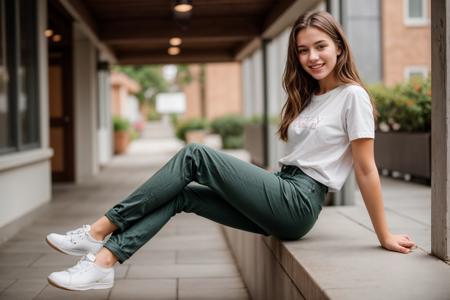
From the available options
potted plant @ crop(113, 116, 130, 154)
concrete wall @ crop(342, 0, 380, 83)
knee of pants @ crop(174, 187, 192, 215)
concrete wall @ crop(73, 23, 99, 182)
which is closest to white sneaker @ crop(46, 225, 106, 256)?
knee of pants @ crop(174, 187, 192, 215)

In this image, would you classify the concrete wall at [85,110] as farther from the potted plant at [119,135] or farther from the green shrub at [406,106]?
the potted plant at [119,135]

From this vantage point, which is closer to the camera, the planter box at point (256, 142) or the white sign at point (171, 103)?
the planter box at point (256, 142)

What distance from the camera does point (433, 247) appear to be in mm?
2590

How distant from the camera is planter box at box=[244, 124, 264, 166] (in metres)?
11.3

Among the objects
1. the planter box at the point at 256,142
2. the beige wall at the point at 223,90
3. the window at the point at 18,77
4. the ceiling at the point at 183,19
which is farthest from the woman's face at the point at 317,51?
the beige wall at the point at 223,90

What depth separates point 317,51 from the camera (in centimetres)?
279

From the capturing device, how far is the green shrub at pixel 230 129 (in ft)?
60.4

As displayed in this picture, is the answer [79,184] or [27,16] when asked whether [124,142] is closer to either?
[79,184]

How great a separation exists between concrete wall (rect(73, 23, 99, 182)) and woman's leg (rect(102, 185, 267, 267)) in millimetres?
7626

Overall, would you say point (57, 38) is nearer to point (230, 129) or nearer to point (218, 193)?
point (218, 193)

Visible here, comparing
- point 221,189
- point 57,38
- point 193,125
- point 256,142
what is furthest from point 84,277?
point 193,125

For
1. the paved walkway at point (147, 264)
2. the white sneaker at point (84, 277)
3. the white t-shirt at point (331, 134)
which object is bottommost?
the paved walkway at point (147, 264)

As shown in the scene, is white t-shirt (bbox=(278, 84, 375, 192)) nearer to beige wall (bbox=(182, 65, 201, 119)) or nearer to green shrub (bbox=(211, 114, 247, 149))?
green shrub (bbox=(211, 114, 247, 149))

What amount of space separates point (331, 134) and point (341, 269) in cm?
66
